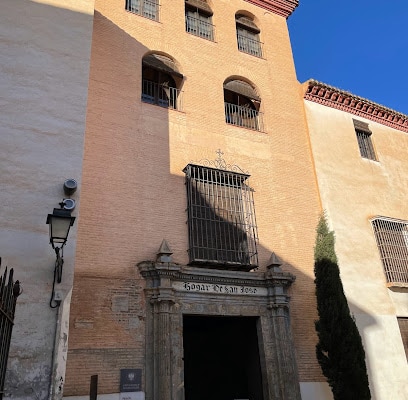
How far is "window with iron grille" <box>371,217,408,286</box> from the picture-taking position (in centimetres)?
1105

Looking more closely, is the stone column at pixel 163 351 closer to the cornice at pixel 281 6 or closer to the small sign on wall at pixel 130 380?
the small sign on wall at pixel 130 380

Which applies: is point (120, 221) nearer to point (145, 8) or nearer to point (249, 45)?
point (145, 8)

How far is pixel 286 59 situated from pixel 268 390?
9.02m

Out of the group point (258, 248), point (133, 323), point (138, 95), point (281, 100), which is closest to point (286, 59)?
point (281, 100)

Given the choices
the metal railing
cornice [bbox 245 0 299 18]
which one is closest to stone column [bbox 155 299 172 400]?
the metal railing

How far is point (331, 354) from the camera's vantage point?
8.80 metres

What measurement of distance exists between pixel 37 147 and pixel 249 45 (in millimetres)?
7607

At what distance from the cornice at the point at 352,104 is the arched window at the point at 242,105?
1.72 meters

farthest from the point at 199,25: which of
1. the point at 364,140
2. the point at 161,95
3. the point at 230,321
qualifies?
the point at 230,321

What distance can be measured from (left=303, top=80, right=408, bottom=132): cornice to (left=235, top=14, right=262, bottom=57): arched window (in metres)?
1.75

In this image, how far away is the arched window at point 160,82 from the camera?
1051cm

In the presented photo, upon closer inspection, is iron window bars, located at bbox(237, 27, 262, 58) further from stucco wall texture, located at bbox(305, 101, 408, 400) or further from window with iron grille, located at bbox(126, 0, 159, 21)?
window with iron grille, located at bbox(126, 0, 159, 21)

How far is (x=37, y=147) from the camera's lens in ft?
24.3

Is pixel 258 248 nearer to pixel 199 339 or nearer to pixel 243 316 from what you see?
pixel 243 316
